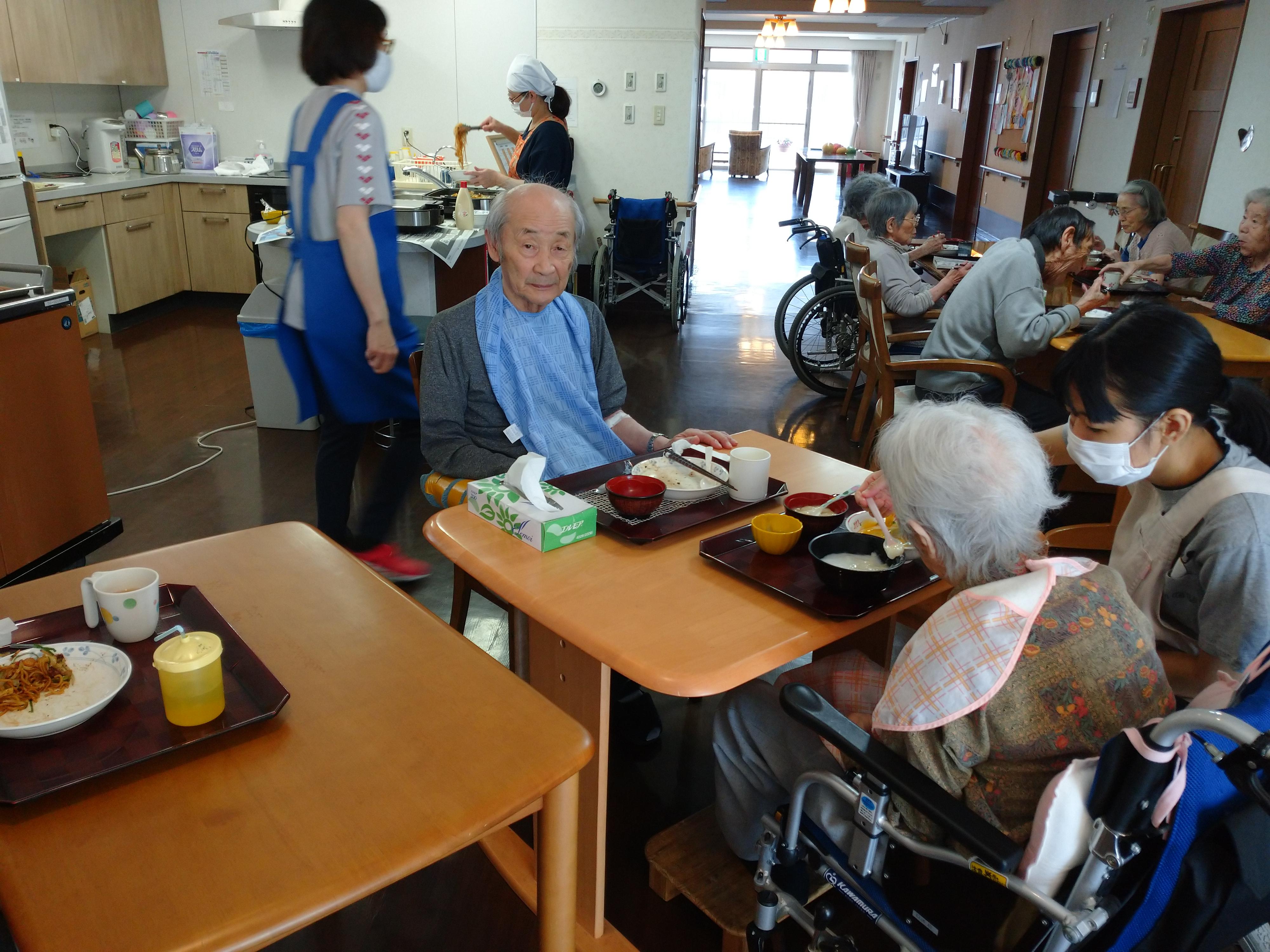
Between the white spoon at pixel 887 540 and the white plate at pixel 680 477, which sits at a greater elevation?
the white spoon at pixel 887 540

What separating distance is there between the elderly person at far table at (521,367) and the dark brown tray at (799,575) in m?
0.41

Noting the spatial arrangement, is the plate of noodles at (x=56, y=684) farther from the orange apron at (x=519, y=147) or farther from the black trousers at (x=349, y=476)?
the orange apron at (x=519, y=147)

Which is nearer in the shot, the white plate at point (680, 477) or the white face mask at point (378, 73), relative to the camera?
the white plate at point (680, 477)

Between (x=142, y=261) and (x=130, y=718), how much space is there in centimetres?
552

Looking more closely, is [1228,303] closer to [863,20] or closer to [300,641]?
[300,641]

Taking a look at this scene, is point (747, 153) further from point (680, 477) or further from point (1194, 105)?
point (680, 477)

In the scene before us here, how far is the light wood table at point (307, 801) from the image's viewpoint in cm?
73

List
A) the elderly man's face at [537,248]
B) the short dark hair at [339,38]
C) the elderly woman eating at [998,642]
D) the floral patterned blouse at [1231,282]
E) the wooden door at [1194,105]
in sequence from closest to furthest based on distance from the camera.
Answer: the elderly woman eating at [998,642] < the elderly man's face at [537,248] < the short dark hair at [339,38] < the floral patterned blouse at [1231,282] < the wooden door at [1194,105]

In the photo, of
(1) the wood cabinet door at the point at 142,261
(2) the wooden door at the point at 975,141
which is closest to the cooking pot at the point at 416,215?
(1) the wood cabinet door at the point at 142,261

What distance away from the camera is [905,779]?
3.21ft

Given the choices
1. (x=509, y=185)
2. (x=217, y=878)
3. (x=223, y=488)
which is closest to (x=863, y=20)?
(x=509, y=185)

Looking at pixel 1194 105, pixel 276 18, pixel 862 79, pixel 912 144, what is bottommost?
pixel 912 144

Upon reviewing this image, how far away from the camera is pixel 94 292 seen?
17.6 ft

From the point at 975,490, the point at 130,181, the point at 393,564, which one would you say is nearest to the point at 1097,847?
the point at 975,490
